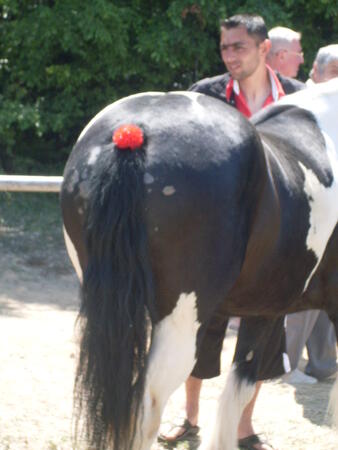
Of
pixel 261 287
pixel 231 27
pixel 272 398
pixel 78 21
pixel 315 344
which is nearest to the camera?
pixel 261 287

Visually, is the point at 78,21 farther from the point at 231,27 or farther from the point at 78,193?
the point at 78,193

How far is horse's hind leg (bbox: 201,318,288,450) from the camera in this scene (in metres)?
3.60

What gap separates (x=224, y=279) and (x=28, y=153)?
7.70m

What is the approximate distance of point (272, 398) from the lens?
4781 mm

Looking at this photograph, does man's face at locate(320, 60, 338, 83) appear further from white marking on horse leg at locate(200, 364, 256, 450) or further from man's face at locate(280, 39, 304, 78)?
white marking on horse leg at locate(200, 364, 256, 450)

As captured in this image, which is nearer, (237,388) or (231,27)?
(237,388)

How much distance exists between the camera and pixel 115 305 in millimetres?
2611

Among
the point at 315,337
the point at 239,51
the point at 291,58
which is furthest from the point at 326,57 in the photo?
the point at 315,337

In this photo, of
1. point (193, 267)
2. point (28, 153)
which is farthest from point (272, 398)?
point (28, 153)

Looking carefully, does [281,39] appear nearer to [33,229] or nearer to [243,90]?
[243,90]

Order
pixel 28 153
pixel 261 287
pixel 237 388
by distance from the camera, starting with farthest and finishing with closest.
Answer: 1. pixel 28 153
2. pixel 237 388
3. pixel 261 287

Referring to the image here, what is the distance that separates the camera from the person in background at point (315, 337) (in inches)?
185

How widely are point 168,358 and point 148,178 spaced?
582 mm

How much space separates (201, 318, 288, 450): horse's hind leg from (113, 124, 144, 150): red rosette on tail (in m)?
1.28
